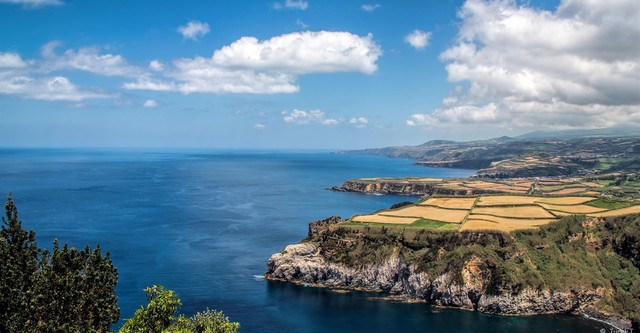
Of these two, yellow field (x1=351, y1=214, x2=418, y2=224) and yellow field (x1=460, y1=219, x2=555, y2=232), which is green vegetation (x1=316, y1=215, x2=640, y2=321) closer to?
yellow field (x1=460, y1=219, x2=555, y2=232)

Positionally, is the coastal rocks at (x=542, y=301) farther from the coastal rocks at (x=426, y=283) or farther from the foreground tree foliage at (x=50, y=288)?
the foreground tree foliage at (x=50, y=288)

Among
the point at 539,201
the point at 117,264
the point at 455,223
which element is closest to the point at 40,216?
the point at 117,264

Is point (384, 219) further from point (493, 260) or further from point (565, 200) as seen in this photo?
point (565, 200)

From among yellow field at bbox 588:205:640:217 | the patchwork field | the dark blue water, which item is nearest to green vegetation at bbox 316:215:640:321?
yellow field at bbox 588:205:640:217

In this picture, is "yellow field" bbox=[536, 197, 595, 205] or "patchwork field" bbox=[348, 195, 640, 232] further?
"yellow field" bbox=[536, 197, 595, 205]

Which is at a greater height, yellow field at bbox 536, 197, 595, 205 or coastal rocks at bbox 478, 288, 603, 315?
yellow field at bbox 536, 197, 595, 205

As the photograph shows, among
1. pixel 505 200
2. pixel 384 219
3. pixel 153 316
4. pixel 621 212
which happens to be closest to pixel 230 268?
pixel 384 219

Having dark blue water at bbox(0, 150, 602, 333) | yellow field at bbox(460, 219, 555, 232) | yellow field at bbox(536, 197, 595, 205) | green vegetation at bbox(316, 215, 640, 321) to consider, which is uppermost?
yellow field at bbox(536, 197, 595, 205)
